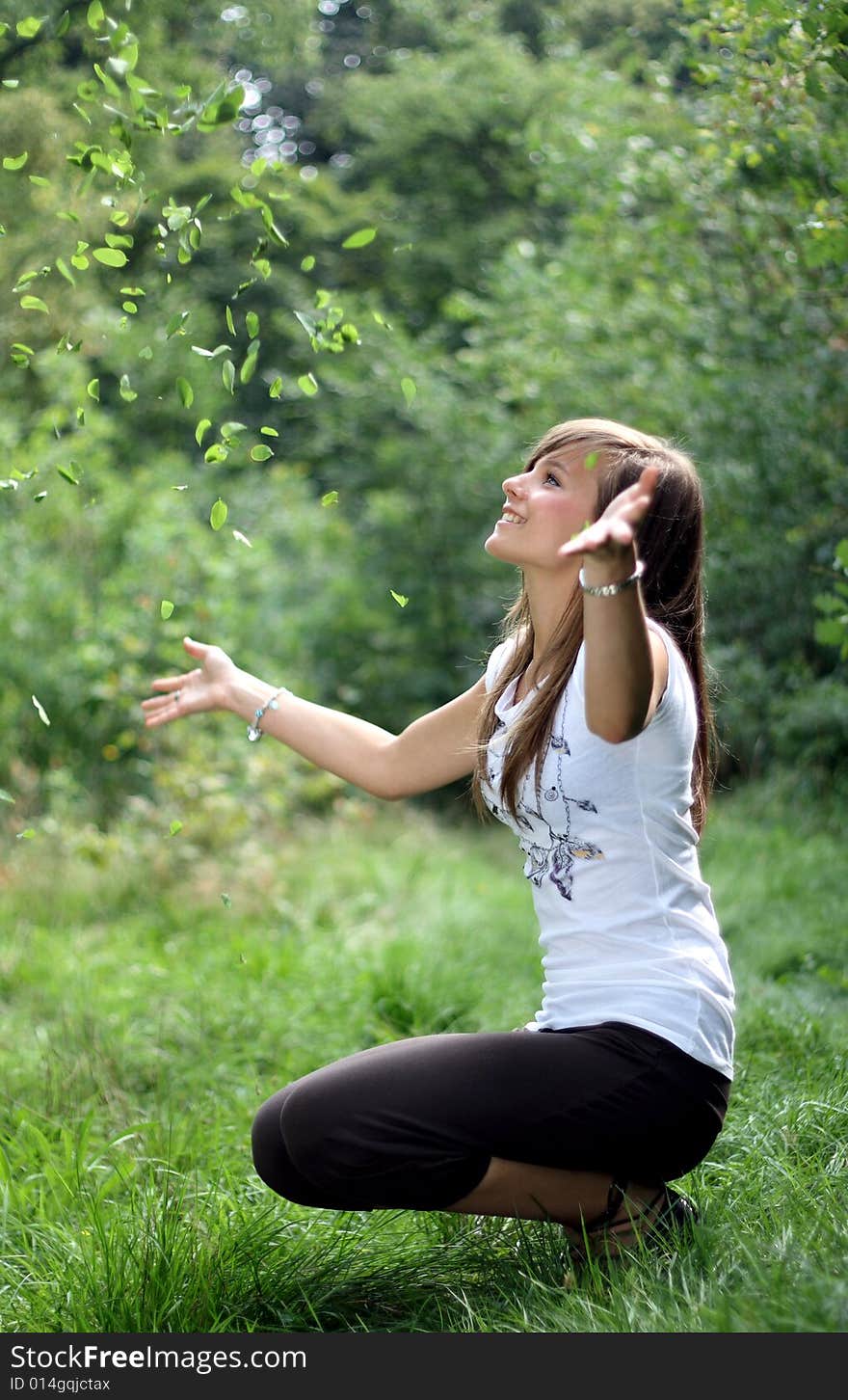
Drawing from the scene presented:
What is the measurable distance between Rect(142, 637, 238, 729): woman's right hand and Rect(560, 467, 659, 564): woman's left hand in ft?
3.69

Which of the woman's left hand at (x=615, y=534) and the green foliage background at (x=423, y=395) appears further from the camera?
the green foliage background at (x=423, y=395)

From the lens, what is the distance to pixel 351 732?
2.75 meters

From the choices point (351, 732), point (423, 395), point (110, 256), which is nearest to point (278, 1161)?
point (351, 732)

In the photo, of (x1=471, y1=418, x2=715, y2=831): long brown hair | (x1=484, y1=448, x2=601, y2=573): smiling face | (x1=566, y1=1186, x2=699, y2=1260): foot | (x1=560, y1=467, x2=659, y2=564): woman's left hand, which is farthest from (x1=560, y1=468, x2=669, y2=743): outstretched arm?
(x1=566, y1=1186, x2=699, y2=1260): foot

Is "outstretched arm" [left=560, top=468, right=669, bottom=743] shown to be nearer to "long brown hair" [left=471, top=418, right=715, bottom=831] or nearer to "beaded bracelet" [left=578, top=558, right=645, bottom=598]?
"beaded bracelet" [left=578, top=558, right=645, bottom=598]

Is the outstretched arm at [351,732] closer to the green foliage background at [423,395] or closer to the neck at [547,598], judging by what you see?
the neck at [547,598]

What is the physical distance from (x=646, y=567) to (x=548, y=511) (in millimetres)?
194

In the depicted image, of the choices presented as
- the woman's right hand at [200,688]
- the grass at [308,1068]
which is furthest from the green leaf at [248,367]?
the grass at [308,1068]

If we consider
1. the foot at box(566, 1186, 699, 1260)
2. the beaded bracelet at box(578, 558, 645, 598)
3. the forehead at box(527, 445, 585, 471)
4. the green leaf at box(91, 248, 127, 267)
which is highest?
the green leaf at box(91, 248, 127, 267)

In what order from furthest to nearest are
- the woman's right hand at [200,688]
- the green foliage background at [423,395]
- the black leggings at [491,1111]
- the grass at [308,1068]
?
the green foliage background at [423,395], the woman's right hand at [200,688], the grass at [308,1068], the black leggings at [491,1111]

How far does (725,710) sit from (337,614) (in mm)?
3742

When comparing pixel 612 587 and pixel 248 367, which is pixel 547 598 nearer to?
pixel 612 587

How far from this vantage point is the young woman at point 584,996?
2.12m

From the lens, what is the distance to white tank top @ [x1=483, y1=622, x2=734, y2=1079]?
213 centimetres
